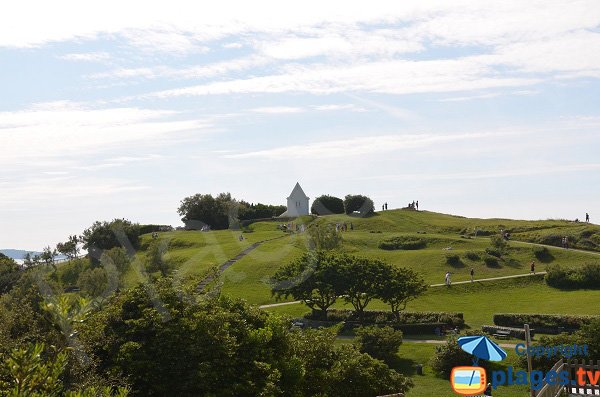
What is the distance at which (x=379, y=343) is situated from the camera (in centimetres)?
3706

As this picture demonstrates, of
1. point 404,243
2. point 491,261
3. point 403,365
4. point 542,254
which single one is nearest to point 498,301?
point 491,261

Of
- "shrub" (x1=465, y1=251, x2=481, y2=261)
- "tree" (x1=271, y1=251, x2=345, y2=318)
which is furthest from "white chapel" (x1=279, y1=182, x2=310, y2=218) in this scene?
"tree" (x1=271, y1=251, x2=345, y2=318)

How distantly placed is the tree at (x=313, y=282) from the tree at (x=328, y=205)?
206ft

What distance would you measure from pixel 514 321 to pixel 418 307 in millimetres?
9682

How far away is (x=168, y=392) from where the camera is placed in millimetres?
22281

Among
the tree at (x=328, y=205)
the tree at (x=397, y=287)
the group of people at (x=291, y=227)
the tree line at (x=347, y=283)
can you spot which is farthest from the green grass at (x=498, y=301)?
the tree at (x=328, y=205)

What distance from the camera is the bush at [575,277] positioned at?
184ft

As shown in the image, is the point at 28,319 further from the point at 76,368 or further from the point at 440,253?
the point at 440,253

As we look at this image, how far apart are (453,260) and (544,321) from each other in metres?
24.0

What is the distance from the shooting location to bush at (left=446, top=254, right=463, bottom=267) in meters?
66.7

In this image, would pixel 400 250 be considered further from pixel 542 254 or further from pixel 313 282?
pixel 313 282

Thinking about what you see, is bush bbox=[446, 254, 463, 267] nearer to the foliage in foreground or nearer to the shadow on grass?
the shadow on grass

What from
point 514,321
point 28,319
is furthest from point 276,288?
point 28,319

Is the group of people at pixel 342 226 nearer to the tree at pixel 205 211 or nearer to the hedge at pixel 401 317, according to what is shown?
the tree at pixel 205 211
